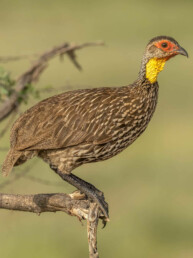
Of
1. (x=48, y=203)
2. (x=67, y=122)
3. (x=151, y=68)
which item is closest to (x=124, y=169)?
(x=151, y=68)

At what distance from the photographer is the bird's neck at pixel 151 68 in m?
9.38

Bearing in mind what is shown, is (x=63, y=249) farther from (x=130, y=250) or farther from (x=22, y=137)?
(x=22, y=137)

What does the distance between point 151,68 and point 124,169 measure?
8.90 m

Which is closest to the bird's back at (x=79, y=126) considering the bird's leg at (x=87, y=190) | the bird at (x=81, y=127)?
the bird at (x=81, y=127)

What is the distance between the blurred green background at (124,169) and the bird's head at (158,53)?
1.57 m

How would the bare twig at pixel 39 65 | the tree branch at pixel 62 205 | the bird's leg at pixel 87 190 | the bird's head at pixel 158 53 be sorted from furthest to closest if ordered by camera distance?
the bare twig at pixel 39 65 → the bird's head at pixel 158 53 → the bird's leg at pixel 87 190 → the tree branch at pixel 62 205

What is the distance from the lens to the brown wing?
357 inches

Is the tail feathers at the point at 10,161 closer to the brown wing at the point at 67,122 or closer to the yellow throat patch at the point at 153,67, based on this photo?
the brown wing at the point at 67,122

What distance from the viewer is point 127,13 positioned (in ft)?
126

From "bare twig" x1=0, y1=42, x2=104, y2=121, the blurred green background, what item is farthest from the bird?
"bare twig" x1=0, y1=42, x2=104, y2=121

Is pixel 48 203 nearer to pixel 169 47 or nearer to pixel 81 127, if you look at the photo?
pixel 81 127

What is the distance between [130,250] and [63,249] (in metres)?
A: 0.88

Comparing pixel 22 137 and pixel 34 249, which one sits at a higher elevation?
pixel 22 137

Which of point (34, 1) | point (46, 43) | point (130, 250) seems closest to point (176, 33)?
point (46, 43)
